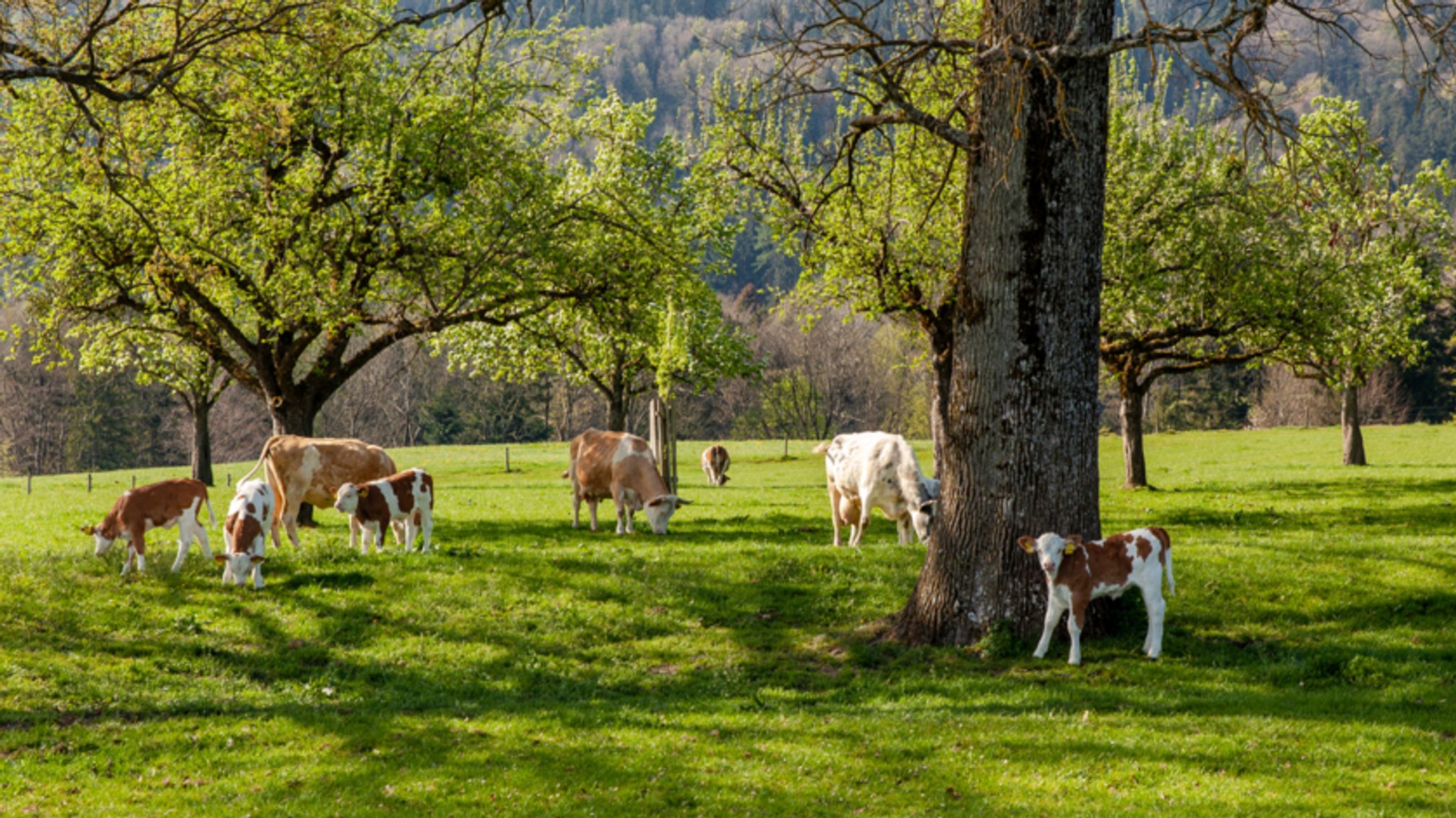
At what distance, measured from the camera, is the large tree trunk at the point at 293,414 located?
73.9ft

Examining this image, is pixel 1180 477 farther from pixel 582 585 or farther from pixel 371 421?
pixel 371 421

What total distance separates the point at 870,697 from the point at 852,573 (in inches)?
179

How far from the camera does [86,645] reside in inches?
484

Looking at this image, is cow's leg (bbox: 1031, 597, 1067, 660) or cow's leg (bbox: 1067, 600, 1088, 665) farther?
cow's leg (bbox: 1031, 597, 1067, 660)

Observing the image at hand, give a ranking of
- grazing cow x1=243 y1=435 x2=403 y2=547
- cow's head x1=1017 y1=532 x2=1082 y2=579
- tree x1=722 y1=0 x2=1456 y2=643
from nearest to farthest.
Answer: cow's head x1=1017 y1=532 x2=1082 y2=579 < tree x1=722 y1=0 x2=1456 y2=643 < grazing cow x1=243 y1=435 x2=403 y2=547

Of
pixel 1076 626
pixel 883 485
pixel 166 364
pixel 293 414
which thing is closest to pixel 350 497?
pixel 293 414

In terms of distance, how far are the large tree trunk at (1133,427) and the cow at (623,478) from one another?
50.6 ft

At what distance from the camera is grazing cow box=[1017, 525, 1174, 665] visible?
1102 centimetres

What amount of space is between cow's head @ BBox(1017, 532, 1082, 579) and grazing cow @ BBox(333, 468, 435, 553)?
9.92m

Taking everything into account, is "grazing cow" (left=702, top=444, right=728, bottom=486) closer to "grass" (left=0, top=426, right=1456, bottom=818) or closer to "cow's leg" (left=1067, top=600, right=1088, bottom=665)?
"grass" (left=0, top=426, right=1456, bottom=818)

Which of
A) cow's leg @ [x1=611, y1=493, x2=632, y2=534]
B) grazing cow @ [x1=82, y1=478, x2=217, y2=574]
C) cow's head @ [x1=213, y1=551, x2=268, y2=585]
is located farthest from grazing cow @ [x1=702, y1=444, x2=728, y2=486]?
cow's head @ [x1=213, y1=551, x2=268, y2=585]

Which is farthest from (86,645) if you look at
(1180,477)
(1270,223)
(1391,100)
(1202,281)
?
(1391,100)

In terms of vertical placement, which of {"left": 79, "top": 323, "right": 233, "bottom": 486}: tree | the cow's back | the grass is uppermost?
{"left": 79, "top": 323, "right": 233, "bottom": 486}: tree

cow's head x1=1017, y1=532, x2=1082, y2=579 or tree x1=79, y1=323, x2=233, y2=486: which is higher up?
tree x1=79, y1=323, x2=233, y2=486
